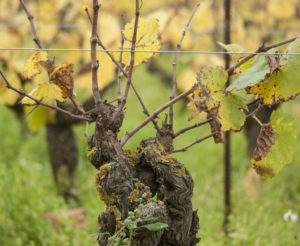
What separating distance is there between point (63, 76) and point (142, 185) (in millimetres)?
266

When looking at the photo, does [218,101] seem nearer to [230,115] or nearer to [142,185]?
[230,115]

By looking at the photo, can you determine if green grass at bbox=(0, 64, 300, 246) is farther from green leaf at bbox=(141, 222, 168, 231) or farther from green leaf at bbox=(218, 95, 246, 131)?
green leaf at bbox=(218, 95, 246, 131)

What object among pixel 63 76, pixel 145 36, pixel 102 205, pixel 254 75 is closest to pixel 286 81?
pixel 254 75

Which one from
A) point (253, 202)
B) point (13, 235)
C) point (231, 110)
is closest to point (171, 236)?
point (231, 110)

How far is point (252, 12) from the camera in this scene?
3.62m

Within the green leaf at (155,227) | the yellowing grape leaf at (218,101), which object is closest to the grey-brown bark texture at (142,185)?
the green leaf at (155,227)

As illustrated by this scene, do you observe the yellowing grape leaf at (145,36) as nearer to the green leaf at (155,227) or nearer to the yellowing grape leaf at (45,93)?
the yellowing grape leaf at (45,93)

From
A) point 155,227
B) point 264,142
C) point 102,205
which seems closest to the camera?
point 155,227

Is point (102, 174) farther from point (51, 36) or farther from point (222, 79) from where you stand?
point (51, 36)

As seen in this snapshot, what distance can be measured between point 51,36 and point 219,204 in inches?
58.0

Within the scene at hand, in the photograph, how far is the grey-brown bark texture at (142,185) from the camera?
0.78 m

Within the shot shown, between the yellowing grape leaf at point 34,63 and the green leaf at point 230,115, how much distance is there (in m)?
0.36

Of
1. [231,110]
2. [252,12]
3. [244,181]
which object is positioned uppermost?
[252,12]

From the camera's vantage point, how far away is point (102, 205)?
2102 millimetres
